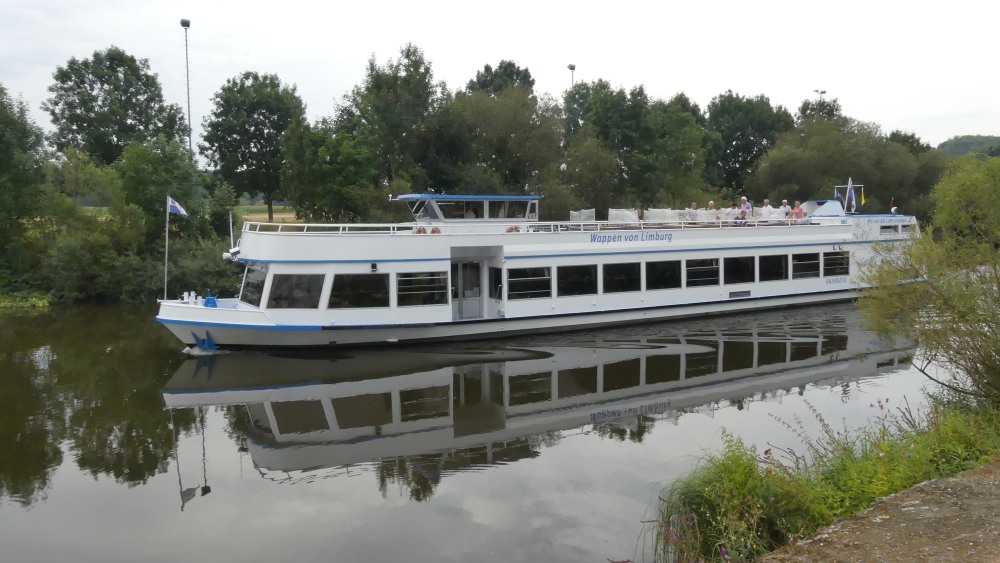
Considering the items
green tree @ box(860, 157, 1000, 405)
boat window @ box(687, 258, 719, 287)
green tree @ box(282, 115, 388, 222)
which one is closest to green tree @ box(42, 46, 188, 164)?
green tree @ box(282, 115, 388, 222)

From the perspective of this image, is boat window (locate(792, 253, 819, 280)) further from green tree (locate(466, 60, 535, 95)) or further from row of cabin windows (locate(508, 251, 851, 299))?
green tree (locate(466, 60, 535, 95))

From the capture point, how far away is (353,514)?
888cm

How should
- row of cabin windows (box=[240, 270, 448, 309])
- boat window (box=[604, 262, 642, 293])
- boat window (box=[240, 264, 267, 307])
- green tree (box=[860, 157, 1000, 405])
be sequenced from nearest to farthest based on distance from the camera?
green tree (box=[860, 157, 1000, 405]), row of cabin windows (box=[240, 270, 448, 309]), boat window (box=[240, 264, 267, 307]), boat window (box=[604, 262, 642, 293])

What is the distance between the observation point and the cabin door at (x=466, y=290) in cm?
1873

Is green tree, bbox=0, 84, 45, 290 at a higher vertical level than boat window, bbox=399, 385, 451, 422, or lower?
higher

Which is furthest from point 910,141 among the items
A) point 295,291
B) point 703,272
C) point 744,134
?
point 295,291

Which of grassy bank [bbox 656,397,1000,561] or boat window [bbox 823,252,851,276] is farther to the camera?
boat window [bbox 823,252,851,276]

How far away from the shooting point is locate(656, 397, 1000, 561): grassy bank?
23.3ft

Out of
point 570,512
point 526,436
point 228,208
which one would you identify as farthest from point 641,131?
point 570,512

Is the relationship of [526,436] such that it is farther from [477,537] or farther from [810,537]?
[810,537]

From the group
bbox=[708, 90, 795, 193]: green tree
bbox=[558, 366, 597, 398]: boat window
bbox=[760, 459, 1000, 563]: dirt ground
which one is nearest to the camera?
bbox=[760, 459, 1000, 563]: dirt ground

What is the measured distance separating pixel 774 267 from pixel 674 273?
3.86 meters

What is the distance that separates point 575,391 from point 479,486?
4801mm

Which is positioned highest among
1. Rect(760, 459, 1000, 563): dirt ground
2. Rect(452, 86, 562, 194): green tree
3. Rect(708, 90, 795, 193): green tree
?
Rect(708, 90, 795, 193): green tree
